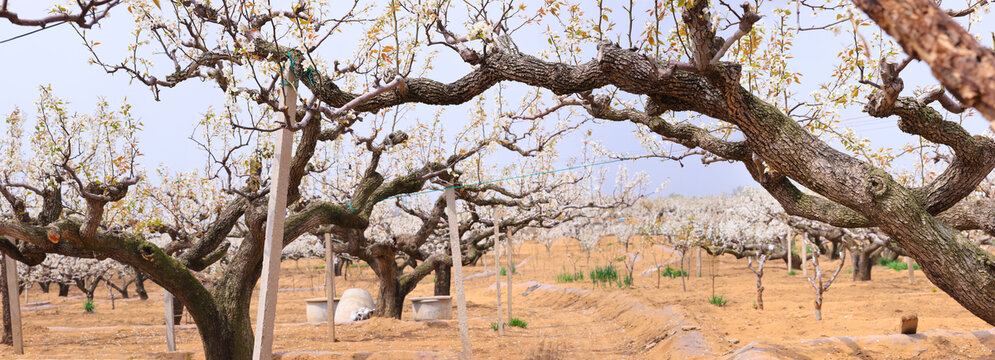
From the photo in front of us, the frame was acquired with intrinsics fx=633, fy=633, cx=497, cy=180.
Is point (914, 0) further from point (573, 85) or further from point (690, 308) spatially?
point (690, 308)

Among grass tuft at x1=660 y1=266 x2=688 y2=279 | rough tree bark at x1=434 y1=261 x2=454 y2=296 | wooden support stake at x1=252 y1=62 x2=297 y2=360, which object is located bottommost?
grass tuft at x1=660 y1=266 x2=688 y2=279

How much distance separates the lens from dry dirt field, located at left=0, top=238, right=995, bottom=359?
6.71 m

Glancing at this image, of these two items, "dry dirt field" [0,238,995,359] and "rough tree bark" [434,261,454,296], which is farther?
"rough tree bark" [434,261,454,296]

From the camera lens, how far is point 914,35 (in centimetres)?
185

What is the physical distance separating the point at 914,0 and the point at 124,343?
12621mm

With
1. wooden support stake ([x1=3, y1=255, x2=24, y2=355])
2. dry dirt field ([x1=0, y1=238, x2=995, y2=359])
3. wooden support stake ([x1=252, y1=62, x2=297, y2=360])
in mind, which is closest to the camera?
wooden support stake ([x1=252, y1=62, x2=297, y2=360])

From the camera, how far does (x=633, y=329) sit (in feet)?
36.8

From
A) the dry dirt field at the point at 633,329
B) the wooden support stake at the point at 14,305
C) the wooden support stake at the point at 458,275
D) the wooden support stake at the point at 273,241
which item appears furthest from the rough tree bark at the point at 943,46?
the wooden support stake at the point at 14,305

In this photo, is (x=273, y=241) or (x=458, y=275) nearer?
(x=273, y=241)

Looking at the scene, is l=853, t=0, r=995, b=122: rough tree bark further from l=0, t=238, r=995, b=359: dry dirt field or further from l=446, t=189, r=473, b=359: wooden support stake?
l=446, t=189, r=473, b=359: wooden support stake

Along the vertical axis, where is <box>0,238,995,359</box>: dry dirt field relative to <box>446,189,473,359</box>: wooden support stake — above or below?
below

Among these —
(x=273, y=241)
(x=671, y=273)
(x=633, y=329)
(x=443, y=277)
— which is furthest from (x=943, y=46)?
(x=671, y=273)

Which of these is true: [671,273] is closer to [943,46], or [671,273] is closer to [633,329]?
[633,329]

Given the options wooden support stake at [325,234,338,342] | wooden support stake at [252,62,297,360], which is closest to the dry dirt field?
wooden support stake at [325,234,338,342]
